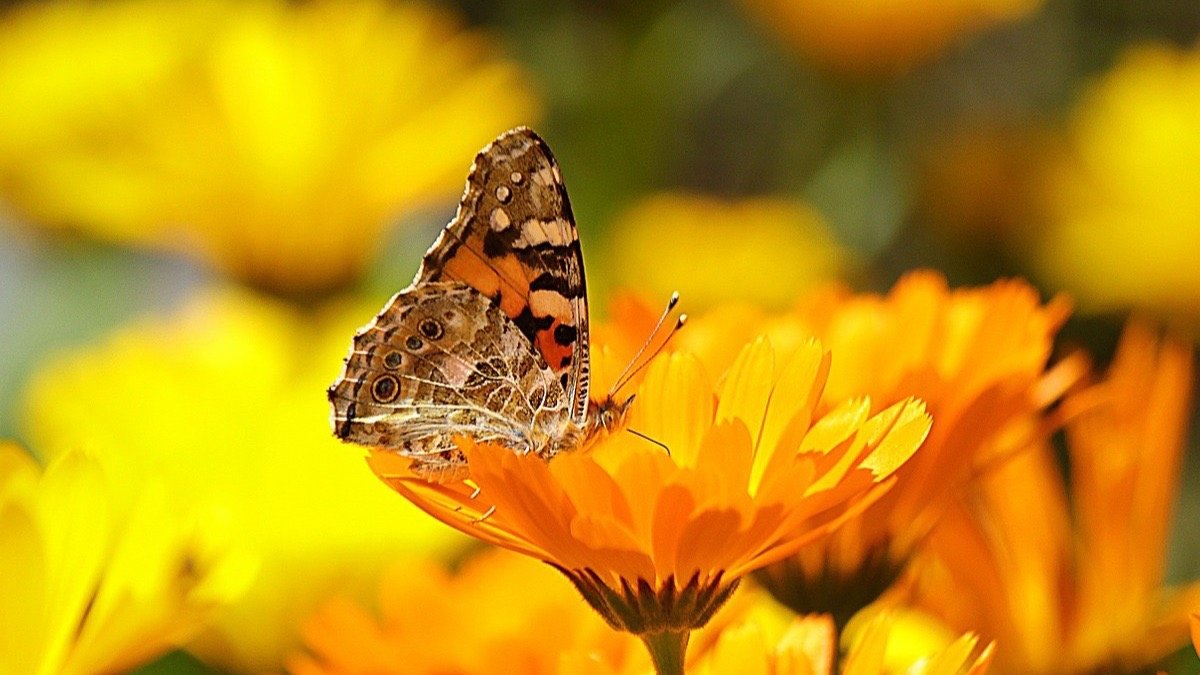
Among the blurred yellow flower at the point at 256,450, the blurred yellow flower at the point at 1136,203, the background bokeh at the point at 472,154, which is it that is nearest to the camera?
the blurred yellow flower at the point at 256,450

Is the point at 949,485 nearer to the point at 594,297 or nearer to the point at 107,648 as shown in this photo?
the point at 107,648

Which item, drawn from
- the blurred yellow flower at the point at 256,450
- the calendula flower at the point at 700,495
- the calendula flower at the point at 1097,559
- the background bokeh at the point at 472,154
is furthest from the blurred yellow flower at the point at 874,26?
the calendula flower at the point at 700,495

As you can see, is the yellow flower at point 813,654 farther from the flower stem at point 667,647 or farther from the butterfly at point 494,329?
the butterfly at point 494,329

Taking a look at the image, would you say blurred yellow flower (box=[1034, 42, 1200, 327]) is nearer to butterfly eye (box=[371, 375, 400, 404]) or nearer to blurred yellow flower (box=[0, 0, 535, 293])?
blurred yellow flower (box=[0, 0, 535, 293])

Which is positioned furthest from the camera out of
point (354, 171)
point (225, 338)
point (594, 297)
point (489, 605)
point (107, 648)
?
point (594, 297)

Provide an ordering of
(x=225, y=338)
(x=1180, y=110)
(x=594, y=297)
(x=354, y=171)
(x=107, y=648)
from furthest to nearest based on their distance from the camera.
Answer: (x=1180, y=110) → (x=594, y=297) → (x=354, y=171) → (x=225, y=338) → (x=107, y=648)

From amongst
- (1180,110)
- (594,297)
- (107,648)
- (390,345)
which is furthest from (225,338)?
(1180,110)
